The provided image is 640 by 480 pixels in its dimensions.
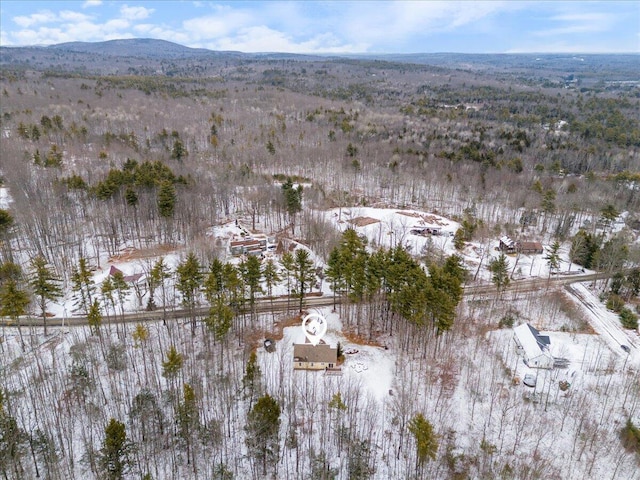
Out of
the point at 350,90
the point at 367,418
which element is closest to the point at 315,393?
the point at 367,418

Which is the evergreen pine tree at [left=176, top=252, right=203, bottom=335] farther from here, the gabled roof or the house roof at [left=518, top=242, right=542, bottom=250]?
the house roof at [left=518, top=242, right=542, bottom=250]

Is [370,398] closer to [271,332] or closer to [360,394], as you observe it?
[360,394]

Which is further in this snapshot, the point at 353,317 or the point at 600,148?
the point at 600,148

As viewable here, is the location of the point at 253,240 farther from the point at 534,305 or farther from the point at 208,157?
the point at 208,157

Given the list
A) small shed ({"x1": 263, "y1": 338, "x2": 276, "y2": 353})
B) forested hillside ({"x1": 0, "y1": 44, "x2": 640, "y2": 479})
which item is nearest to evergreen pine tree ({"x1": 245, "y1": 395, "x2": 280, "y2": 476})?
forested hillside ({"x1": 0, "y1": 44, "x2": 640, "y2": 479})

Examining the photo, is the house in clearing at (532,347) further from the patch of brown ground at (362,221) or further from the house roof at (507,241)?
the patch of brown ground at (362,221)

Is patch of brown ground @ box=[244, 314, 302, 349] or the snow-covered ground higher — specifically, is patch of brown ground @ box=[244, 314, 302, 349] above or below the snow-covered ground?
below

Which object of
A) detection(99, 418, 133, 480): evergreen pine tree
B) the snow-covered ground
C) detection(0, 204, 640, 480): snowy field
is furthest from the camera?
the snow-covered ground

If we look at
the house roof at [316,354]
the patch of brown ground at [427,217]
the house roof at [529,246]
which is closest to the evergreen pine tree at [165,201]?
the house roof at [316,354]
